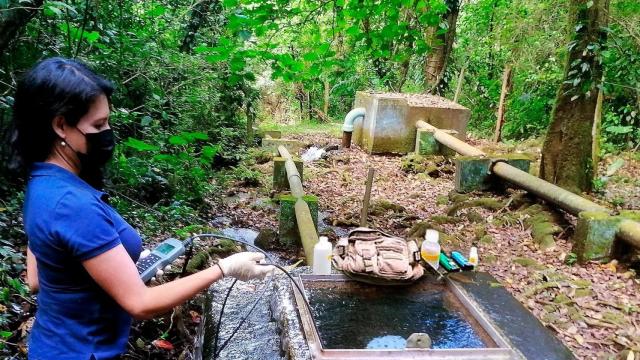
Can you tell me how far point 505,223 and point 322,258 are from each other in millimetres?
4185

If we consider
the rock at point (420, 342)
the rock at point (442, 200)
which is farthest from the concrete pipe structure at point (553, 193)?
the rock at point (420, 342)

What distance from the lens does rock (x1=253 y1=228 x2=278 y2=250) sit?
226 inches

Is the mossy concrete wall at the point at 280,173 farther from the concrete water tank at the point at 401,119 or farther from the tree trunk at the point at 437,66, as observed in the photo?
the tree trunk at the point at 437,66

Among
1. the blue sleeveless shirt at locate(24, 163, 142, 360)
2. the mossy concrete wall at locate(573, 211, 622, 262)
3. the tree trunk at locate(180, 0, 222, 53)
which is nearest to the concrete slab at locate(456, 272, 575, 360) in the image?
the blue sleeveless shirt at locate(24, 163, 142, 360)

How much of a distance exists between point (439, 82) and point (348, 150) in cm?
401

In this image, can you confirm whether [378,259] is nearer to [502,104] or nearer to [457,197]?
[457,197]

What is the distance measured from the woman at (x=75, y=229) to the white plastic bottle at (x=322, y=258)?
4.02ft

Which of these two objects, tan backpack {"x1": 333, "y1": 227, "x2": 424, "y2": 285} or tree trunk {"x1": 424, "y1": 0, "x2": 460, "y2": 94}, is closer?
tan backpack {"x1": 333, "y1": 227, "x2": 424, "y2": 285}

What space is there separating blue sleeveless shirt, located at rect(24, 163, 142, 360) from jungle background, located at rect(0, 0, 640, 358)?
0.81ft

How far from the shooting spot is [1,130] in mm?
3711

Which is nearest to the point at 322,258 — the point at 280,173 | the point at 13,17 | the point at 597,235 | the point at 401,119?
the point at 13,17

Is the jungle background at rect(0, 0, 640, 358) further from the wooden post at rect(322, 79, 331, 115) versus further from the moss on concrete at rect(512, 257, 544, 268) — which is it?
the wooden post at rect(322, 79, 331, 115)

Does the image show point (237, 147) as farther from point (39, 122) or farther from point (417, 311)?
point (39, 122)

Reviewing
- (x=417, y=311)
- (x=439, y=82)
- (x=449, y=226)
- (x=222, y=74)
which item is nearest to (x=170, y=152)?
(x=222, y=74)
